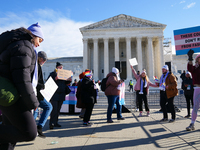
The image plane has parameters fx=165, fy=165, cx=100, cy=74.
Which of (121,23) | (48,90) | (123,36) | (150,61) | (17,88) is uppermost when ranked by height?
(121,23)

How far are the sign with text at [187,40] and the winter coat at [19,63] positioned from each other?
17.2 ft

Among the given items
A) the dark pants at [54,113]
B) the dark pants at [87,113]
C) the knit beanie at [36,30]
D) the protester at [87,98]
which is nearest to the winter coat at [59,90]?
the dark pants at [54,113]

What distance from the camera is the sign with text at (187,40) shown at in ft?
18.4

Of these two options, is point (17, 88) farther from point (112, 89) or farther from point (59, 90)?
point (112, 89)

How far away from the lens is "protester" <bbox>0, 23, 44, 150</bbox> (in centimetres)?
207

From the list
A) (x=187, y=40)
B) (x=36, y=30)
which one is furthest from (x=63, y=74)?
(x=187, y=40)

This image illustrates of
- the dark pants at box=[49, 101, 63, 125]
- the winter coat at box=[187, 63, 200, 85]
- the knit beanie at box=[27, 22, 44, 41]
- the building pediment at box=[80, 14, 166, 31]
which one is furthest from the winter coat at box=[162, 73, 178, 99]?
→ the building pediment at box=[80, 14, 166, 31]

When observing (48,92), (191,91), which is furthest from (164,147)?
(191,91)

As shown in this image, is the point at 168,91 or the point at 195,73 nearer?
the point at 195,73

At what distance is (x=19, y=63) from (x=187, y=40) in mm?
5578

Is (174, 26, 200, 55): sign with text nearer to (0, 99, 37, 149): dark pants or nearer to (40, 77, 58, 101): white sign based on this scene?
(40, 77, 58, 101): white sign

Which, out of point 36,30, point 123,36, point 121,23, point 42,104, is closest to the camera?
Answer: point 36,30

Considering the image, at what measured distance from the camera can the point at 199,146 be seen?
3318 millimetres

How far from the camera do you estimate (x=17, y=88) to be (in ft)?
6.81
